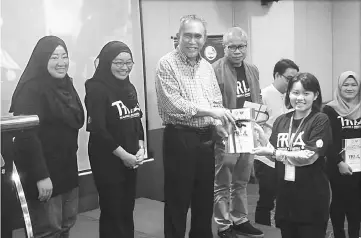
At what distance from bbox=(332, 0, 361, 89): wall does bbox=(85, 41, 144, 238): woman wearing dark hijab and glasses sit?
4.22m

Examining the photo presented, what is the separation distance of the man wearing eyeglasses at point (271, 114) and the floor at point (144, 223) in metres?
0.22

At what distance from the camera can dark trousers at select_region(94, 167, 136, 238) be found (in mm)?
2461

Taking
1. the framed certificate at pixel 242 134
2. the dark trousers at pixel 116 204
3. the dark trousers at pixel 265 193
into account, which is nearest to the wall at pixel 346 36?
the dark trousers at pixel 265 193

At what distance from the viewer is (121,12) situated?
386 cm

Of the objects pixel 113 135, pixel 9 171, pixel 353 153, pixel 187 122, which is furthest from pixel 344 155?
pixel 9 171

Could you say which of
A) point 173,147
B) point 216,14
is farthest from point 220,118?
point 216,14

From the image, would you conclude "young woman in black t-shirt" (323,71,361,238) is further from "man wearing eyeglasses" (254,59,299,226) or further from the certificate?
"man wearing eyeglasses" (254,59,299,226)

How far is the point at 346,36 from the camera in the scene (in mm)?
5832

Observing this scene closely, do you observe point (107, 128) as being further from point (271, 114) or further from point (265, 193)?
point (265, 193)

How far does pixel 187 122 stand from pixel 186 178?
1.12ft

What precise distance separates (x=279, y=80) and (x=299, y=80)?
1.06 meters

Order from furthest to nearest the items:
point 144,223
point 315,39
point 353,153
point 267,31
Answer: point 315,39
point 267,31
point 144,223
point 353,153

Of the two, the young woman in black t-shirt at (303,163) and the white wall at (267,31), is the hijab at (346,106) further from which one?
the white wall at (267,31)

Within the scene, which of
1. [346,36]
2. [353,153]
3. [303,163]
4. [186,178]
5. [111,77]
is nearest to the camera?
[303,163]
